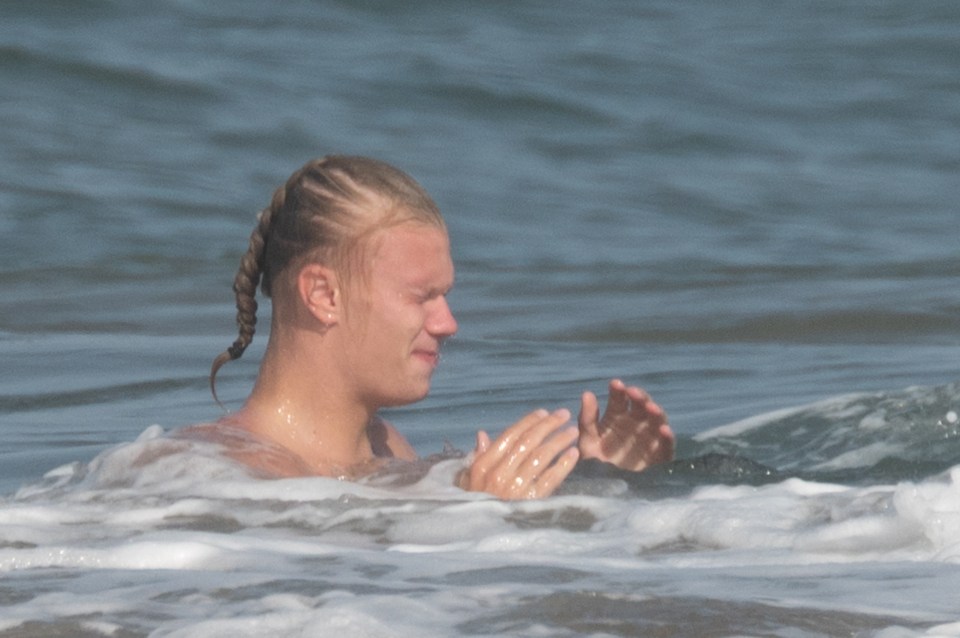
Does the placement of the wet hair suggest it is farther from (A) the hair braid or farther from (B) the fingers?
(B) the fingers

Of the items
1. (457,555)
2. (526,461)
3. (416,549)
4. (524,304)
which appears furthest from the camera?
(524,304)

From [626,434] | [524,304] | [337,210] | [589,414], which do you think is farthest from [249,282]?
[524,304]

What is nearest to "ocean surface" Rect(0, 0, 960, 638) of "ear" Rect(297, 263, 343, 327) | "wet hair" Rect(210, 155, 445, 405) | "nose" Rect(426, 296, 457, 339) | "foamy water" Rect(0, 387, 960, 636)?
"foamy water" Rect(0, 387, 960, 636)

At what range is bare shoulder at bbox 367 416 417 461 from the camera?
529 centimetres

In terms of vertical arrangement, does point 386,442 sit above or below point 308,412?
below

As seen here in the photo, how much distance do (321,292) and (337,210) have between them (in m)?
0.22

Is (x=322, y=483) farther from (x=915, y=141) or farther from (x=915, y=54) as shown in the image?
(x=915, y=54)

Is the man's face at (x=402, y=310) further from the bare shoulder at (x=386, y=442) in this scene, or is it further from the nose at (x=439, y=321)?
the bare shoulder at (x=386, y=442)

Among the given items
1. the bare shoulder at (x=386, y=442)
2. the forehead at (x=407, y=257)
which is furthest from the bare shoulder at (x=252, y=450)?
the forehead at (x=407, y=257)

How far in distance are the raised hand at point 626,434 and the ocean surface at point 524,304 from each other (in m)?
0.10

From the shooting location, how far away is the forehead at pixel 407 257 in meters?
4.86

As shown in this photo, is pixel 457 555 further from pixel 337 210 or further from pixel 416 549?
pixel 337 210

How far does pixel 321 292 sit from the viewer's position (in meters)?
4.93

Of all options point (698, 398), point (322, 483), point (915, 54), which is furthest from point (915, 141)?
point (322, 483)
